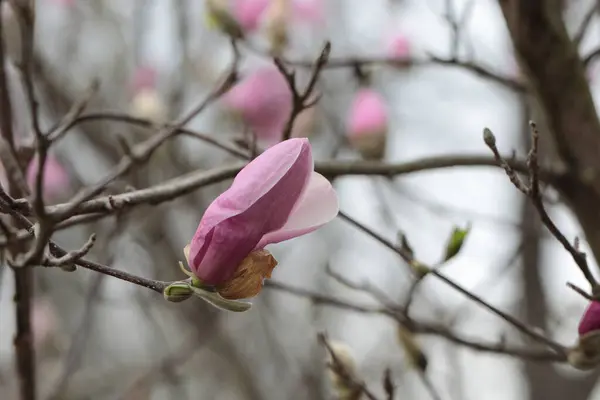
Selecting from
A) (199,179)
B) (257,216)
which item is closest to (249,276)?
(257,216)

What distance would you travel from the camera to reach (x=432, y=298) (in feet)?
6.43

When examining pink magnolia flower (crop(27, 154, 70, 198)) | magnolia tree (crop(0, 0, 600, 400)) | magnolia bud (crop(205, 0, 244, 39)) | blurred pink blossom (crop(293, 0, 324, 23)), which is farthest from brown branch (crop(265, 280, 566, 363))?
blurred pink blossom (crop(293, 0, 324, 23))

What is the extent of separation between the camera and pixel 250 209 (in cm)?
45

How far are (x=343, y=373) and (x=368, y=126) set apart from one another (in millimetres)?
426

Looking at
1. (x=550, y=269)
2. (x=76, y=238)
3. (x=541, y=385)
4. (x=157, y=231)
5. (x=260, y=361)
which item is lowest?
(x=260, y=361)

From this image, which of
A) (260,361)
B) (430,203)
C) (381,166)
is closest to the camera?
(381,166)

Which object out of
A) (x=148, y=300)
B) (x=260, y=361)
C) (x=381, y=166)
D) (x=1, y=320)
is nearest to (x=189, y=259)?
(x=381, y=166)

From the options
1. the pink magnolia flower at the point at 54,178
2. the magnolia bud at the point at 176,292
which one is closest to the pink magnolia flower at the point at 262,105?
the pink magnolia flower at the point at 54,178

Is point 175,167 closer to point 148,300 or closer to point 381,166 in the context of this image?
point 148,300

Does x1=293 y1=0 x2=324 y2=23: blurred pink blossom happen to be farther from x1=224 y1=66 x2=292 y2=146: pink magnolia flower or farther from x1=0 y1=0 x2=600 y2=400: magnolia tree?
x1=224 y1=66 x2=292 y2=146: pink magnolia flower

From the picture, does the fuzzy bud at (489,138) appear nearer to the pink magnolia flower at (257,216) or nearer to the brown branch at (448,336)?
the pink magnolia flower at (257,216)

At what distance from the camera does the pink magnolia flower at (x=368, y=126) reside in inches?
41.3

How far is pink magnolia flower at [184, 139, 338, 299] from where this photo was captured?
45 cm

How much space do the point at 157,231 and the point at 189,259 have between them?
993 mm
